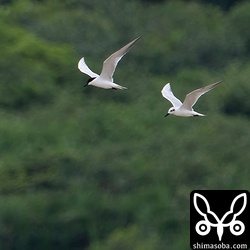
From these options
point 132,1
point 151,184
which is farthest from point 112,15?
point 151,184

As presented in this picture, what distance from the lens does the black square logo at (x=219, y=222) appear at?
15.2 m

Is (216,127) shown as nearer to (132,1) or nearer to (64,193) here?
(64,193)

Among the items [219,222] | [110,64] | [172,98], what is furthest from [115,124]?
[219,222]

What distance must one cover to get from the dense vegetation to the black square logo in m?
6.00

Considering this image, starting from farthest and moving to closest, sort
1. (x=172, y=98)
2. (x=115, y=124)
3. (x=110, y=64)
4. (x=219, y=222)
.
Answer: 1. (x=115, y=124)
2. (x=172, y=98)
3. (x=110, y=64)
4. (x=219, y=222)

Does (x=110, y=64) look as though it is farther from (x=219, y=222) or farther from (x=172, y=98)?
(x=219, y=222)

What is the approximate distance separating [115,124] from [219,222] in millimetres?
11598

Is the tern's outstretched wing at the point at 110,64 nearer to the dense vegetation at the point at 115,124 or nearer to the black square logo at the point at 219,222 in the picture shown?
the black square logo at the point at 219,222

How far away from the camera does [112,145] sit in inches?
1020

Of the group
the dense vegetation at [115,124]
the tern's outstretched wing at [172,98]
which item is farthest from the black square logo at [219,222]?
the dense vegetation at [115,124]

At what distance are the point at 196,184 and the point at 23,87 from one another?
628 cm

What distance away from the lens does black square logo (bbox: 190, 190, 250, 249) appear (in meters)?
15.2

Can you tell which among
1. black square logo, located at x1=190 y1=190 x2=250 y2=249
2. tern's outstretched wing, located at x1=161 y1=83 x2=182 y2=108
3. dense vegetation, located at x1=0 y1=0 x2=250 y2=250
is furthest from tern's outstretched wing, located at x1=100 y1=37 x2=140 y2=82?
dense vegetation, located at x1=0 y1=0 x2=250 y2=250

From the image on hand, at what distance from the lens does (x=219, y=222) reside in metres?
15.4
